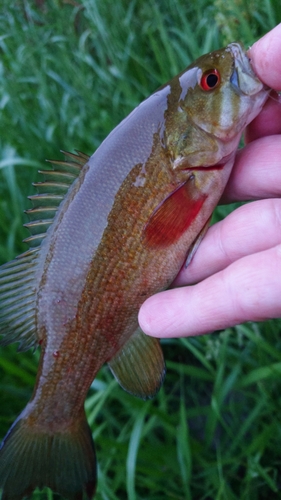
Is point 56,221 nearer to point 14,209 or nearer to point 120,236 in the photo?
point 120,236

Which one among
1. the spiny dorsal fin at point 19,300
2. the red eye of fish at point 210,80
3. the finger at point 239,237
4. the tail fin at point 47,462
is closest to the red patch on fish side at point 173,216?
the finger at point 239,237

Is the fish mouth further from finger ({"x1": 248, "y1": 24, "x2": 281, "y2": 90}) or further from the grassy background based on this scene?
the grassy background

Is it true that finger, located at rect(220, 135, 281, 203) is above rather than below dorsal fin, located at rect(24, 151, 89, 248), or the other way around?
below

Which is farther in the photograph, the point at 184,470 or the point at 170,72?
the point at 170,72

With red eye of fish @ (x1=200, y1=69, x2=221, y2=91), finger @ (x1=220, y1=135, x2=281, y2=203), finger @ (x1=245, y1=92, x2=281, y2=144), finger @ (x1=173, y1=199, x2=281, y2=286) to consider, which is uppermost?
red eye of fish @ (x1=200, y1=69, x2=221, y2=91)

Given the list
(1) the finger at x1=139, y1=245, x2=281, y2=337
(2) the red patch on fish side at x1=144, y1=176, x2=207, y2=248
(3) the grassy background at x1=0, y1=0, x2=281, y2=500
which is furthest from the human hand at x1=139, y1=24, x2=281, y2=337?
(3) the grassy background at x1=0, y1=0, x2=281, y2=500

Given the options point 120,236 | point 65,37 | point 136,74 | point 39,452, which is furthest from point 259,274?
point 65,37
